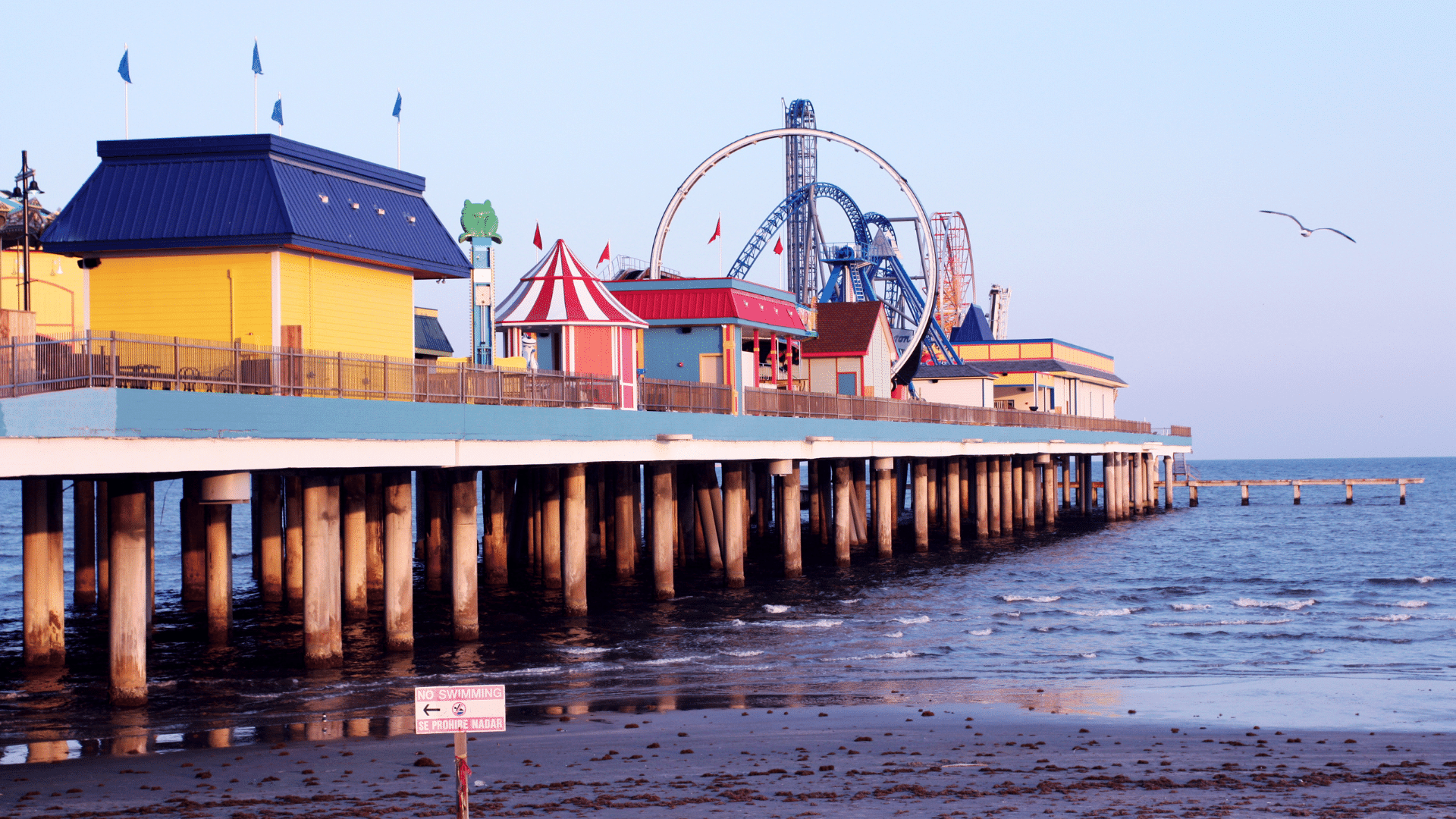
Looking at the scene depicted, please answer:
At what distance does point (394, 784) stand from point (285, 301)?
1076 centimetres

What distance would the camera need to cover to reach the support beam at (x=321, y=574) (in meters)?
20.4

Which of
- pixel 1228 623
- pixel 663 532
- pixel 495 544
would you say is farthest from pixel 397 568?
pixel 1228 623

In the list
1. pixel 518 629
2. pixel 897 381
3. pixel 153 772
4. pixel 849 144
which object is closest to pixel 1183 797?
pixel 153 772

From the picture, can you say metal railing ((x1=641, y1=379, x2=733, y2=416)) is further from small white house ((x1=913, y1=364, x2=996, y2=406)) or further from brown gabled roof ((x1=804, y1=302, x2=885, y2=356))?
small white house ((x1=913, y1=364, x2=996, y2=406))

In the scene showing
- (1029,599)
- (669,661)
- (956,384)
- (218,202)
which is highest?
(218,202)

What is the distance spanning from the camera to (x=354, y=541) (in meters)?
24.0

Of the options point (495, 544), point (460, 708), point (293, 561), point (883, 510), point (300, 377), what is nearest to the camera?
point (460, 708)

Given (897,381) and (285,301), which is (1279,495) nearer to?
(897,381)

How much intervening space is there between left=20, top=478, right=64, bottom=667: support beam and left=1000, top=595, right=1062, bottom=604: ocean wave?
810 inches

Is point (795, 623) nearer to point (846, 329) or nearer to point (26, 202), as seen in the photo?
point (26, 202)

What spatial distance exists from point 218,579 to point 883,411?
20.7 meters

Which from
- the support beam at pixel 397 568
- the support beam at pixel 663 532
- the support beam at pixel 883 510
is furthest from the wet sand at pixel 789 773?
the support beam at pixel 883 510

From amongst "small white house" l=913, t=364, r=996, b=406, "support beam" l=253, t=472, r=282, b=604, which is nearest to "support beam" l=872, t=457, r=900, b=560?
"support beam" l=253, t=472, r=282, b=604

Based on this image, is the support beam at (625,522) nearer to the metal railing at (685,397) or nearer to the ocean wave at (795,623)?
the metal railing at (685,397)
